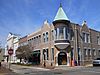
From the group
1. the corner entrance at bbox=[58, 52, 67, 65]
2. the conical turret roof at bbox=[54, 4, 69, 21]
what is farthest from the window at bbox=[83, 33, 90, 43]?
the conical turret roof at bbox=[54, 4, 69, 21]

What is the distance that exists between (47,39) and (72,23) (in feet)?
21.7

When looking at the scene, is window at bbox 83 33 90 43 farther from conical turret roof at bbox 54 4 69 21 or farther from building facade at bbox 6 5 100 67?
Result: conical turret roof at bbox 54 4 69 21

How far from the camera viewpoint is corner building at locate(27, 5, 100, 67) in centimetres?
3850

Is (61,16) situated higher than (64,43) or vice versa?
(61,16)

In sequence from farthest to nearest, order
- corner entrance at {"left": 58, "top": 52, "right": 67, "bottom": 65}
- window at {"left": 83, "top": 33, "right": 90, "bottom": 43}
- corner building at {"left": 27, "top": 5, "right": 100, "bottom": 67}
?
1. window at {"left": 83, "top": 33, "right": 90, "bottom": 43}
2. corner entrance at {"left": 58, "top": 52, "right": 67, "bottom": 65}
3. corner building at {"left": 27, "top": 5, "right": 100, "bottom": 67}

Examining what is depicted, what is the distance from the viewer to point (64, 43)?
3778 cm

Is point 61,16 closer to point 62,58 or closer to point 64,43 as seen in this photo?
point 64,43

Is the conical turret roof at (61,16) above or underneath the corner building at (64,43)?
above

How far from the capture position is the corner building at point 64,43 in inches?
1516

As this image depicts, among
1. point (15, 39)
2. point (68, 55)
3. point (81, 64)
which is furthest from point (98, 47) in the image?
point (15, 39)

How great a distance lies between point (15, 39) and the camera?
6812cm

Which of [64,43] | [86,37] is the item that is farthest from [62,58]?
[86,37]

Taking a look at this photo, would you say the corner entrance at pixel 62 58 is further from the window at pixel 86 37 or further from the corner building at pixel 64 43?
the window at pixel 86 37

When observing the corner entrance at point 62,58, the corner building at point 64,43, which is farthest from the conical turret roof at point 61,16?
the corner entrance at point 62,58
